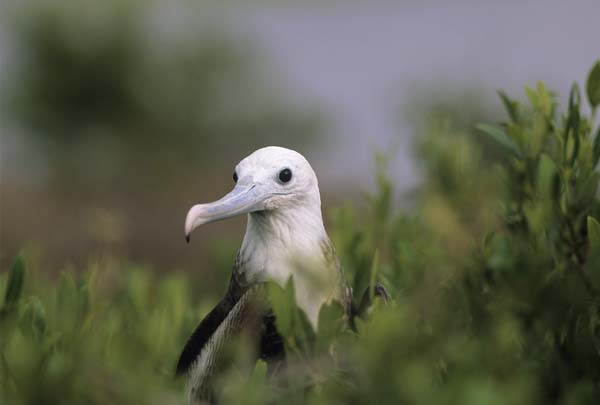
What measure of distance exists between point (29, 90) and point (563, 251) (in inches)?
361

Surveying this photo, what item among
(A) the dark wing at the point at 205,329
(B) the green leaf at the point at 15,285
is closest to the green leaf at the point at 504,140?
(A) the dark wing at the point at 205,329

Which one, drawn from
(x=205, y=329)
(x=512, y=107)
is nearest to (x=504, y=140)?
(x=512, y=107)

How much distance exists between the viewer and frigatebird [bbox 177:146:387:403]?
161cm

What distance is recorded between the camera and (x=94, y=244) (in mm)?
6242

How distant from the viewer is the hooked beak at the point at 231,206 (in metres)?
1.59

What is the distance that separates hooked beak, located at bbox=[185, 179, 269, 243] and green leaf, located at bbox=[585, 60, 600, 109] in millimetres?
637

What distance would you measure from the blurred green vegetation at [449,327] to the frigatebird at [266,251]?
0.10 meters

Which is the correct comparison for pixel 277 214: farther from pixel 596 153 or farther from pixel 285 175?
pixel 596 153

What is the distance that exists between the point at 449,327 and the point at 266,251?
73 cm

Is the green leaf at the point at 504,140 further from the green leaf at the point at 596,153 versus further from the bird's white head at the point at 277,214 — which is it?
the bird's white head at the point at 277,214

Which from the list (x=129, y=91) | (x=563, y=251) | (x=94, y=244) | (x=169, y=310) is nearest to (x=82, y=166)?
(x=129, y=91)

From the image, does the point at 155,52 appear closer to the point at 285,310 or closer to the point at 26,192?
the point at 26,192

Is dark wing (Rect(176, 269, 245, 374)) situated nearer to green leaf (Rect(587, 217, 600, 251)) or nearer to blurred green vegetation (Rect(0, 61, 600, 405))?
blurred green vegetation (Rect(0, 61, 600, 405))

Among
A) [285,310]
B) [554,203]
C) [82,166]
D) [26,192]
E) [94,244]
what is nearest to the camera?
[285,310]
